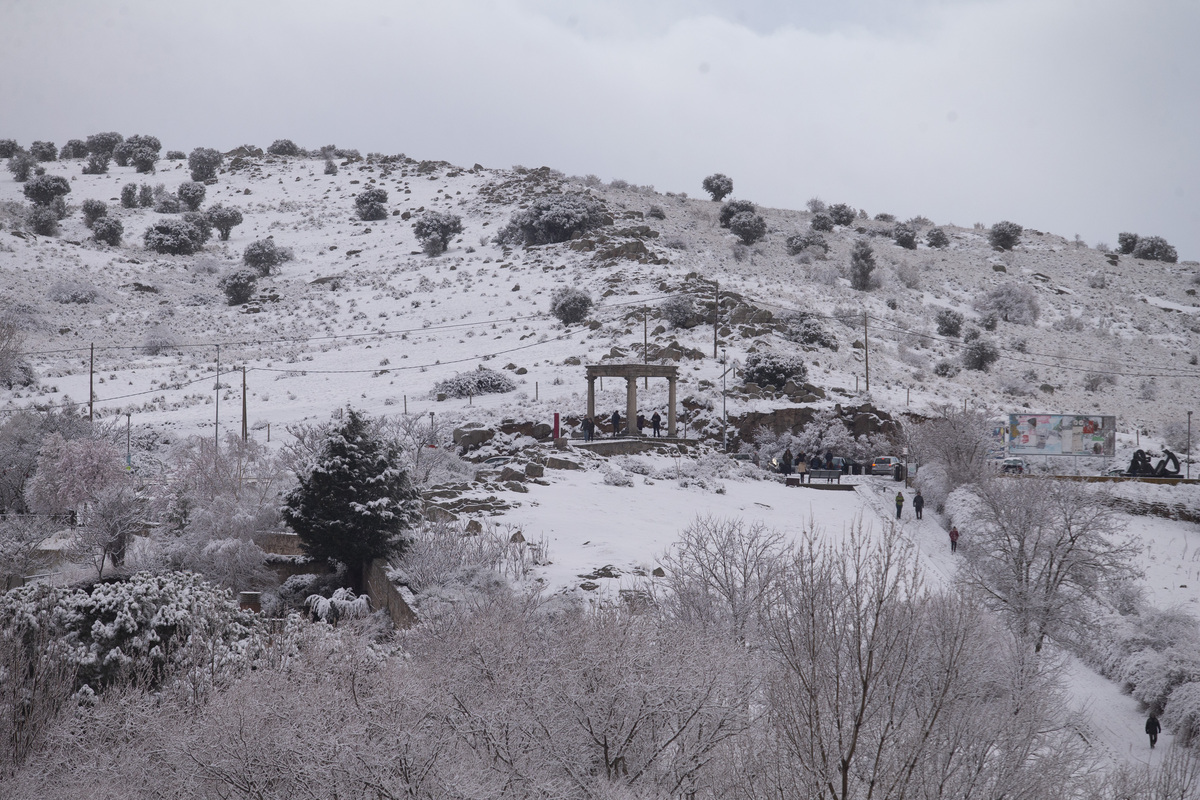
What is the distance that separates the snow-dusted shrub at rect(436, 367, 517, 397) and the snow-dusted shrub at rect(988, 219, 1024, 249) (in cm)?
5513

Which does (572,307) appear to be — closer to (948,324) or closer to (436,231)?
(436,231)

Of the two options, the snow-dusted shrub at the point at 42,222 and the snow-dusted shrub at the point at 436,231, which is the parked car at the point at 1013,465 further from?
the snow-dusted shrub at the point at 42,222

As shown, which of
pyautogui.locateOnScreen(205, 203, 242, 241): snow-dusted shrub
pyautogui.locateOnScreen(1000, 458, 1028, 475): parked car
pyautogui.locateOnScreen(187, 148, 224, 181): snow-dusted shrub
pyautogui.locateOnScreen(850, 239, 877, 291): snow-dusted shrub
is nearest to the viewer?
pyautogui.locateOnScreen(1000, 458, 1028, 475): parked car

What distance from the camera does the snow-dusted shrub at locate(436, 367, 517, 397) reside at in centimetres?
4409

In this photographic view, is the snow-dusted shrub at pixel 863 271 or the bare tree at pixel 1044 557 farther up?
the snow-dusted shrub at pixel 863 271

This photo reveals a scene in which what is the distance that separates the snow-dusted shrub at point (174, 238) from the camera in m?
74.1

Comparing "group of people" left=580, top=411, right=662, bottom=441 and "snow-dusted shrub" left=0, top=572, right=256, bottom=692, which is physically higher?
"group of people" left=580, top=411, right=662, bottom=441

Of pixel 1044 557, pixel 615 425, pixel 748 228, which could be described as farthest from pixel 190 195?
pixel 1044 557

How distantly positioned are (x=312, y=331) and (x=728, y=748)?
52.2m

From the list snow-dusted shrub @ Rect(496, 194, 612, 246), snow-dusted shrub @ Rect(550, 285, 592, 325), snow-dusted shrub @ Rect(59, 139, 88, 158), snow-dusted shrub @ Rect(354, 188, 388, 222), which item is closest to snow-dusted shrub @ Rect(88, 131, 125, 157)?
snow-dusted shrub @ Rect(59, 139, 88, 158)

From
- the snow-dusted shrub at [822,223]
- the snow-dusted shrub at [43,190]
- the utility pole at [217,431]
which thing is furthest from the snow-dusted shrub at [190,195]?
the snow-dusted shrub at [822,223]

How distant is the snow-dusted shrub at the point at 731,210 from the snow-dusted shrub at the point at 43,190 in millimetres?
59870

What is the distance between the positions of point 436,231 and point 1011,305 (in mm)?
44183

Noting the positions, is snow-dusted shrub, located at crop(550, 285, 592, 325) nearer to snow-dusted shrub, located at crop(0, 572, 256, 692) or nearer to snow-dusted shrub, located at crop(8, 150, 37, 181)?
snow-dusted shrub, located at crop(0, 572, 256, 692)
